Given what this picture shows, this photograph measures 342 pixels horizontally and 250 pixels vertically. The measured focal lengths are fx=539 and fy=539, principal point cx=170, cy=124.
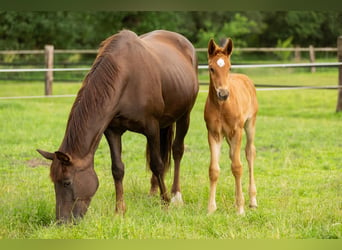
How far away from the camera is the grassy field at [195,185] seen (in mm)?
4141

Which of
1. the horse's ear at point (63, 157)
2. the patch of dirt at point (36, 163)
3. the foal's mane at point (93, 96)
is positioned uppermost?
the foal's mane at point (93, 96)

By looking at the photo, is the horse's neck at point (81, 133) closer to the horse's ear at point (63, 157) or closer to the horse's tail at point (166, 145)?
the horse's ear at point (63, 157)

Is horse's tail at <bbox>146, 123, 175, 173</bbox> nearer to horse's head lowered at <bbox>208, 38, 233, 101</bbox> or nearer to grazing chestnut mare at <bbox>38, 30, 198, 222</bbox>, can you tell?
grazing chestnut mare at <bbox>38, 30, 198, 222</bbox>

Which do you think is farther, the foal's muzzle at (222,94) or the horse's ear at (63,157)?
the foal's muzzle at (222,94)

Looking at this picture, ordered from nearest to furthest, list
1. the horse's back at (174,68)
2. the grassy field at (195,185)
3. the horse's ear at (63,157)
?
the grassy field at (195,185) < the horse's ear at (63,157) < the horse's back at (174,68)

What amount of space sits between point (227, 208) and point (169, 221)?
3.00 feet

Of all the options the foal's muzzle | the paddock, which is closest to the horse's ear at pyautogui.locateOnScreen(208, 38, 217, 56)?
the foal's muzzle

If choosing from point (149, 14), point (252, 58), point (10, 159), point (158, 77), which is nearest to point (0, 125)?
point (10, 159)

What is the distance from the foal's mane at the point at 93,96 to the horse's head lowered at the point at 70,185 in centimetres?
15

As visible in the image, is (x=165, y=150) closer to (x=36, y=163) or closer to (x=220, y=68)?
(x=220, y=68)

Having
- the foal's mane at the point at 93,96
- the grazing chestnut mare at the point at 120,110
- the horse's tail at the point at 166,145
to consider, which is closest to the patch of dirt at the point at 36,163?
the horse's tail at the point at 166,145

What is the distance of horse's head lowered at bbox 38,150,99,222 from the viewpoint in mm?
4387

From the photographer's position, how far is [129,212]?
16.5 feet

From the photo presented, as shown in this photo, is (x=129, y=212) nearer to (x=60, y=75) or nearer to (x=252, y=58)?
(x=60, y=75)
